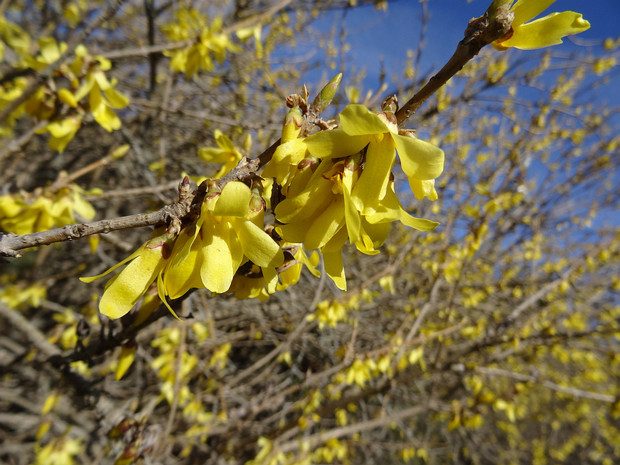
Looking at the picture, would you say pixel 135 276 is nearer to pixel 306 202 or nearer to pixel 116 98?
pixel 306 202

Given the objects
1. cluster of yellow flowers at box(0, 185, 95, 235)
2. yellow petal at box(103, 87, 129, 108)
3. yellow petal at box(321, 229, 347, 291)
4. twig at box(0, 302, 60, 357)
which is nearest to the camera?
yellow petal at box(321, 229, 347, 291)

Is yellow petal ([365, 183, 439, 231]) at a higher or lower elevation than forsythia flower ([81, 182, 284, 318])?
higher

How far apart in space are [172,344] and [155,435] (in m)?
0.91

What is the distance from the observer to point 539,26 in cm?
52

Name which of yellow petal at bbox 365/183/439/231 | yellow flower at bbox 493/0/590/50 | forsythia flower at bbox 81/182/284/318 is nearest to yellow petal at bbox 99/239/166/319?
forsythia flower at bbox 81/182/284/318

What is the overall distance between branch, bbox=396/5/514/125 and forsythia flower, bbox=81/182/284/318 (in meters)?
0.35

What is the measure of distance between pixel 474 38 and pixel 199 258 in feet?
1.85

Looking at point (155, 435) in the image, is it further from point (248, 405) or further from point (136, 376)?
point (136, 376)

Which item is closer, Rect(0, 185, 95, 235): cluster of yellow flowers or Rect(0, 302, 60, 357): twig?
Rect(0, 185, 95, 235): cluster of yellow flowers

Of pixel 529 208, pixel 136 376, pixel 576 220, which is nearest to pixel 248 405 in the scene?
pixel 136 376

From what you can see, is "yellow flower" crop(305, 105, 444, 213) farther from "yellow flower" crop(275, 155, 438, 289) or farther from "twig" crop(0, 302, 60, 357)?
"twig" crop(0, 302, 60, 357)

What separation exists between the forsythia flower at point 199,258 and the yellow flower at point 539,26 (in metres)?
0.48

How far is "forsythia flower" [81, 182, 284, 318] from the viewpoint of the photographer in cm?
56

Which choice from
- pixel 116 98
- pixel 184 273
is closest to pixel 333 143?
pixel 184 273
